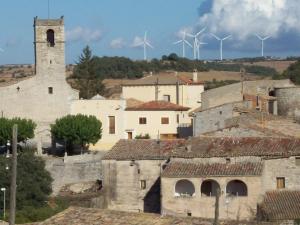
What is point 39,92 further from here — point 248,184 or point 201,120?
point 248,184

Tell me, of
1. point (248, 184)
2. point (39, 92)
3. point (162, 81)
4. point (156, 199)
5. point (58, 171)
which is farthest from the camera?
point (162, 81)

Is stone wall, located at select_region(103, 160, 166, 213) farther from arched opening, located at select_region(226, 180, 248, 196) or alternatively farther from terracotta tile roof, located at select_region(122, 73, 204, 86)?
terracotta tile roof, located at select_region(122, 73, 204, 86)

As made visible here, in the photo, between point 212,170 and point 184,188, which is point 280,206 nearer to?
point 212,170

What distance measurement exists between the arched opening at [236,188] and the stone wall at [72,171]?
10695mm

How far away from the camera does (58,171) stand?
155ft

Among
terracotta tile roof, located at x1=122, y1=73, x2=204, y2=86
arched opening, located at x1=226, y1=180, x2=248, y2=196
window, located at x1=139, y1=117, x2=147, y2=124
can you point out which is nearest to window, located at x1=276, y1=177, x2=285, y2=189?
arched opening, located at x1=226, y1=180, x2=248, y2=196

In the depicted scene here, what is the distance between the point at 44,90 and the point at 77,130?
14.7 ft

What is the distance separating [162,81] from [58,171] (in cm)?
1742

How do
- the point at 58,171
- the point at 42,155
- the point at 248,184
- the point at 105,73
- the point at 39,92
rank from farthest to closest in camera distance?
the point at 105,73 → the point at 39,92 → the point at 42,155 → the point at 58,171 → the point at 248,184

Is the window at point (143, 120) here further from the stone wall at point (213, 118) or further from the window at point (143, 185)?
the window at point (143, 185)

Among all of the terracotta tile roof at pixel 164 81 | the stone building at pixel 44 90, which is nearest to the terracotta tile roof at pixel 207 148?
the stone building at pixel 44 90

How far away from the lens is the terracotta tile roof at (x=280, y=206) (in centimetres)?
3506

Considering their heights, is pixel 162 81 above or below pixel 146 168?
above

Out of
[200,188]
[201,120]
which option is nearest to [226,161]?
[200,188]
